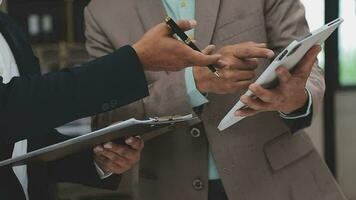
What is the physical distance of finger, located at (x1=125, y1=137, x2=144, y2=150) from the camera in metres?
1.39

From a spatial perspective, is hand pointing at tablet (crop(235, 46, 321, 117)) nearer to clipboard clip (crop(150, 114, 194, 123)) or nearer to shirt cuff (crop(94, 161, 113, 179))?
clipboard clip (crop(150, 114, 194, 123))

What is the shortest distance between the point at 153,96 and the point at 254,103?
30 cm

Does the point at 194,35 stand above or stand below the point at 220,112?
above

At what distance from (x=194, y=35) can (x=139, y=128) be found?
14.8 inches

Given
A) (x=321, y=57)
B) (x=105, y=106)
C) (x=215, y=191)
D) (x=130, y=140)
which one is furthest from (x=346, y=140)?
(x=105, y=106)

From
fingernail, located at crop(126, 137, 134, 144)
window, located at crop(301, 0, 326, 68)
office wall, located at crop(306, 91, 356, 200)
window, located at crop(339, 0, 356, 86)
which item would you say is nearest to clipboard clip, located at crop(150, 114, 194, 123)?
fingernail, located at crop(126, 137, 134, 144)

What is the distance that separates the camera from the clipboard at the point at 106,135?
46.3 inches

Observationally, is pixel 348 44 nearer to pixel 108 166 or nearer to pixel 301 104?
pixel 301 104

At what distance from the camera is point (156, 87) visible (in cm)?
149

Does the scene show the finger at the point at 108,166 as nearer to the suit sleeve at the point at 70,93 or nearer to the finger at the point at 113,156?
the finger at the point at 113,156

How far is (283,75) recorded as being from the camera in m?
1.25

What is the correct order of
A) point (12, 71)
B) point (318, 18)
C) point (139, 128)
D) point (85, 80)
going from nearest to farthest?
point (85, 80) → point (139, 128) → point (12, 71) → point (318, 18)

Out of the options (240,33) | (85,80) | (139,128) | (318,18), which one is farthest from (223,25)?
(318,18)

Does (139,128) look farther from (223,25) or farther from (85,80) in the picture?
(223,25)
